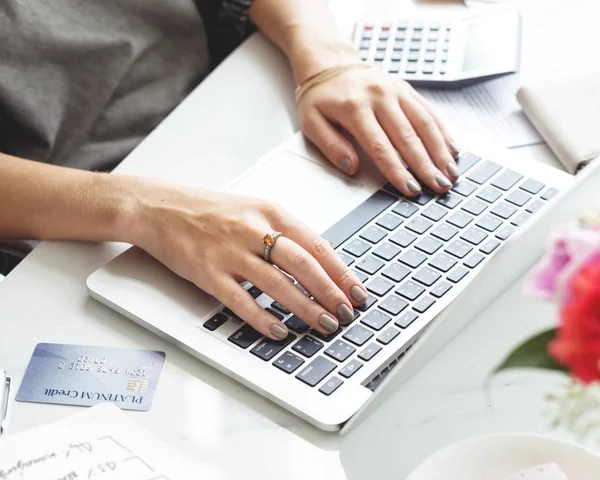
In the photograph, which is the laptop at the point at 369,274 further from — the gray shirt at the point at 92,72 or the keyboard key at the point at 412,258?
the gray shirt at the point at 92,72

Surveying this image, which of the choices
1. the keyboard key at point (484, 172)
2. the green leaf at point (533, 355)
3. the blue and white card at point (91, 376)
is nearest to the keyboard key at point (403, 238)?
the keyboard key at point (484, 172)

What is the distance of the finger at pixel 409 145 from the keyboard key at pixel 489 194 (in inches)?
1.3

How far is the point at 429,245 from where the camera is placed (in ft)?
2.51

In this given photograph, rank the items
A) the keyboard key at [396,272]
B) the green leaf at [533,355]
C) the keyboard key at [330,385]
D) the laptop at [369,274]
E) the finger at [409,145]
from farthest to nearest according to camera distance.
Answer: the finger at [409,145], the keyboard key at [396,272], the keyboard key at [330,385], the laptop at [369,274], the green leaf at [533,355]

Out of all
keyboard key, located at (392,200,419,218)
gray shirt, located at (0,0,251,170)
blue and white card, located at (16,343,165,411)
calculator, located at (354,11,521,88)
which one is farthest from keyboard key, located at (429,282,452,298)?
gray shirt, located at (0,0,251,170)

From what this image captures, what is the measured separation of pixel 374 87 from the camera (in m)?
0.90

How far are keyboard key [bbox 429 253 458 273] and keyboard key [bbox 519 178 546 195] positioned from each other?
0.13 meters

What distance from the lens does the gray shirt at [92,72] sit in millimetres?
921

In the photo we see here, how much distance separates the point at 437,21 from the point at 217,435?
0.65 metres

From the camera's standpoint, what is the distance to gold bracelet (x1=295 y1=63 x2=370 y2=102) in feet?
3.09

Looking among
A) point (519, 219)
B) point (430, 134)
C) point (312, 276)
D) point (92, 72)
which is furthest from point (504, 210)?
point (92, 72)

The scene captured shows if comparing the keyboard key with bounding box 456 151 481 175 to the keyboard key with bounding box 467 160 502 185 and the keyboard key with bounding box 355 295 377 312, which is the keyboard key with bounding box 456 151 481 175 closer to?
the keyboard key with bounding box 467 160 502 185

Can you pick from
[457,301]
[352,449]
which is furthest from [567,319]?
[352,449]

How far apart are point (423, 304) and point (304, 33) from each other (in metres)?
0.44
